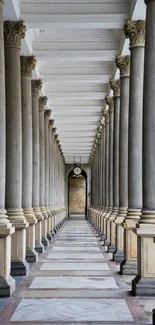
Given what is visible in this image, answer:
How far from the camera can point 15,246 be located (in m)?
14.6

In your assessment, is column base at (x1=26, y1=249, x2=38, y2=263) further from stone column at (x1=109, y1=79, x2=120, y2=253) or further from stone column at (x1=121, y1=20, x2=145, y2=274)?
stone column at (x1=109, y1=79, x2=120, y2=253)

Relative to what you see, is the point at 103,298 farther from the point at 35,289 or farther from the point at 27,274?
the point at 27,274

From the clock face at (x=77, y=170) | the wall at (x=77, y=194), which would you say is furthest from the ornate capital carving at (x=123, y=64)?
the wall at (x=77, y=194)

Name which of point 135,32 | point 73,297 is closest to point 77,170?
point 135,32

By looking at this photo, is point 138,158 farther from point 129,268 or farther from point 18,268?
point 18,268

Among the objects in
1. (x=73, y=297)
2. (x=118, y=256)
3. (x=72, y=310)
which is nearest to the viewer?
(x=72, y=310)

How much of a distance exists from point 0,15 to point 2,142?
9.26ft

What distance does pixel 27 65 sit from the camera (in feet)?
62.8

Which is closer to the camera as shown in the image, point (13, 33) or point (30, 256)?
point (13, 33)

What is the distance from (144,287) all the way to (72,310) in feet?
6.95

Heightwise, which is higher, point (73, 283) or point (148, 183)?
point (148, 183)

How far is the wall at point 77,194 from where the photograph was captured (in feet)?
259

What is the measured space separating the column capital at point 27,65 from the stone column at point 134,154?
15.4 feet

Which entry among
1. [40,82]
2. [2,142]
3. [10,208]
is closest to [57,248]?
[40,82]
